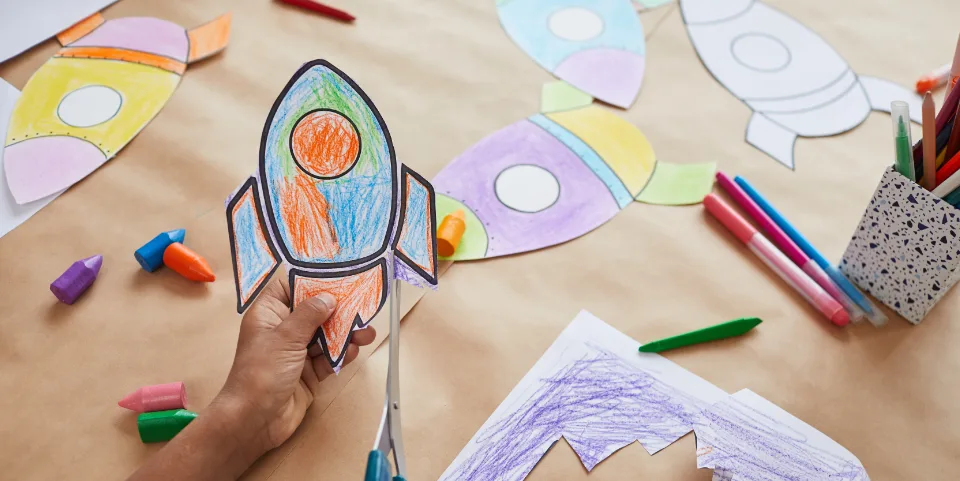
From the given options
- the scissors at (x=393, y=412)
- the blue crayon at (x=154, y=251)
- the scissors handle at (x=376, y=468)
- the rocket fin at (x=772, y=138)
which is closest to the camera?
the scissors handle at (x=376, y=468)

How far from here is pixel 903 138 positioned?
0.64 meters

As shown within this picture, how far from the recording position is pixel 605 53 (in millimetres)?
949

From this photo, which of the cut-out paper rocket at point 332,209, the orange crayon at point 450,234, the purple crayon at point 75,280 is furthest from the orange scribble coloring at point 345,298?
the purple crayon at point 75,280

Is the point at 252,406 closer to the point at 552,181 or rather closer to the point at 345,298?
the point at 345,298

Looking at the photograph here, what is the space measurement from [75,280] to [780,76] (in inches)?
32.2

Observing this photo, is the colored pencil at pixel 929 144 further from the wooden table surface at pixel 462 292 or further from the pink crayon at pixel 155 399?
the pink crayon at pixel 155 399

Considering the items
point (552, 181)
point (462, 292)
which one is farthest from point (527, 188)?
point (462, 292)

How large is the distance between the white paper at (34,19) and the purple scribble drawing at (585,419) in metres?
0.78

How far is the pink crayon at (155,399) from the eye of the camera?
0.65 m

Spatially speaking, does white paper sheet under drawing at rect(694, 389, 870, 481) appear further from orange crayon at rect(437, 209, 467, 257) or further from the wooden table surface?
orange crayon at rect(437, 209, 467, 257)

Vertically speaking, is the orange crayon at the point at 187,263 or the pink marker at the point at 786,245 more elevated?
the pink marker at the point at 786,245

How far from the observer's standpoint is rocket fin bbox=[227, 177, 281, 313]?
2.02ft

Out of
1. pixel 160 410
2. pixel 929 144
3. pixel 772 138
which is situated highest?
pixel 929 144

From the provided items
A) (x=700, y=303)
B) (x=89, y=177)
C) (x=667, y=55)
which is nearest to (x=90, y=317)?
(x=89, y=177)
